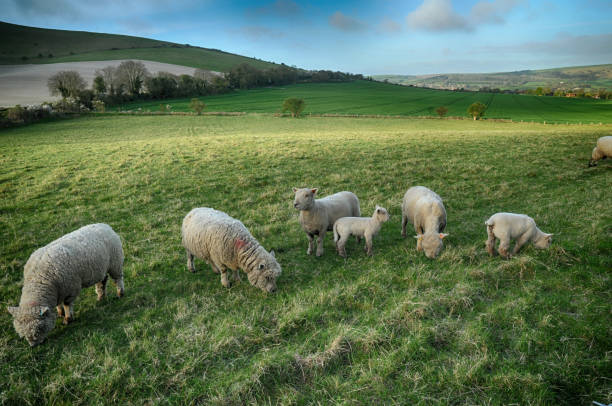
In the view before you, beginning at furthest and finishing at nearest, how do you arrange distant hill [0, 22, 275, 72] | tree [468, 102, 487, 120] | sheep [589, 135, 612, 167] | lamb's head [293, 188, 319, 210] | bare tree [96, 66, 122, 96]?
distant hill [0, 22, 275, 72] < bare tree [96, 66, 122, 96] < tree [468, 102, 487, 120] < sheep [589, 135, 612, 167] < lamb's head [293, 188, 319, 210]

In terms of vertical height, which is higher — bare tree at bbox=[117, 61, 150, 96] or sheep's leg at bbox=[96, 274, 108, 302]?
bare tree at bbox=[117, 61, 150, 96]

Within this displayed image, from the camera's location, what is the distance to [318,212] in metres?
7.59

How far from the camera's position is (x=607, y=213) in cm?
871

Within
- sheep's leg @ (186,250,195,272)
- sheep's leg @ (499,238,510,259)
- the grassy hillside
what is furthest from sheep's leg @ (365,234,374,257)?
the grassy hillside

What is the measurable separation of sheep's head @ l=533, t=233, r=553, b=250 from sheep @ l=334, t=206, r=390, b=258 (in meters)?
3.47

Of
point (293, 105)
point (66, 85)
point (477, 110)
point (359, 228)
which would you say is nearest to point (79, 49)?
point (66, 85)

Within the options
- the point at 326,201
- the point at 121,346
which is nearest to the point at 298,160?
the point at 326,201

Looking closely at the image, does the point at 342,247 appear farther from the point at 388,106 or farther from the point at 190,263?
the point at 388,106

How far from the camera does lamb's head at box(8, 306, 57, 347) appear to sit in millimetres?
4555

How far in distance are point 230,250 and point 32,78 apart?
103 m

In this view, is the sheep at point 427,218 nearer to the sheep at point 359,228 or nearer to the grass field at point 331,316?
the grass field at point 331,316

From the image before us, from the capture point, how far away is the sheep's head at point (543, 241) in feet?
21.7

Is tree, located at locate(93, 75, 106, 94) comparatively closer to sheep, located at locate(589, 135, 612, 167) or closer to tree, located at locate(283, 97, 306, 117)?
tree, located at locate(283, 97, 306, 117)

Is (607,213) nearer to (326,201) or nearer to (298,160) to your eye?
(326,201)
